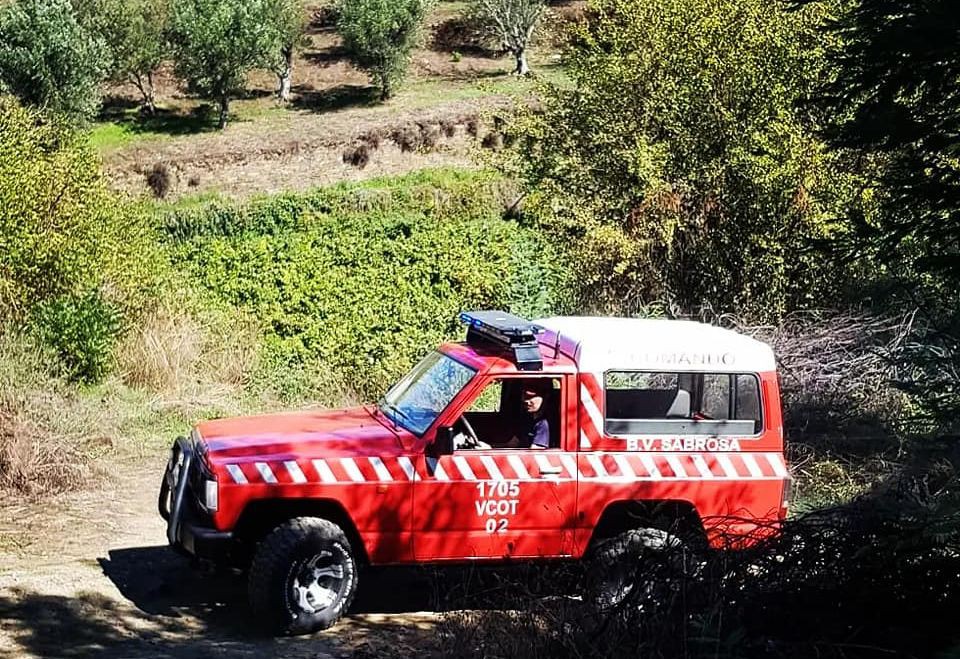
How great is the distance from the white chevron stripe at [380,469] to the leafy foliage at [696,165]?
400 inches

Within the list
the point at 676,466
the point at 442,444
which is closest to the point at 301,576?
the point at 442,444

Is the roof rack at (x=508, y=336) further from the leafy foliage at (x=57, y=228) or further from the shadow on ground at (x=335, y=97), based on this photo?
the shadow on ground at (x=335, y=97)

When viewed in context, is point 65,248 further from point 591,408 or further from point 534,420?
point 591,408

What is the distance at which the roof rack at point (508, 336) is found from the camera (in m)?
8.50

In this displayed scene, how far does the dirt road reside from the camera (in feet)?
26.2

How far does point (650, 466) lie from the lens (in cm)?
853

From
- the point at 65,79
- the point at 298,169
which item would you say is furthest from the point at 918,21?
the point at 65,79

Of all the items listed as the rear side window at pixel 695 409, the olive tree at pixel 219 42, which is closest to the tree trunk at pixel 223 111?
the olive tree at pixel 219 42

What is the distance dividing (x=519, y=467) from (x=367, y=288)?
34.7 ft

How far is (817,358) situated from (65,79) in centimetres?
3547

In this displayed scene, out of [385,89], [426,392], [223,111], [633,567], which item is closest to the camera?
[633,567]

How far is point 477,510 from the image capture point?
8.34m

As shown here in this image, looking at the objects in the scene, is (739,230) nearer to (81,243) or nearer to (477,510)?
(81,243)

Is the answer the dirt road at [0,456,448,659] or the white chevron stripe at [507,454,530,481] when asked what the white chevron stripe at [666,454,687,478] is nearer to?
the white chevron stripe at [507,454,530,481]
